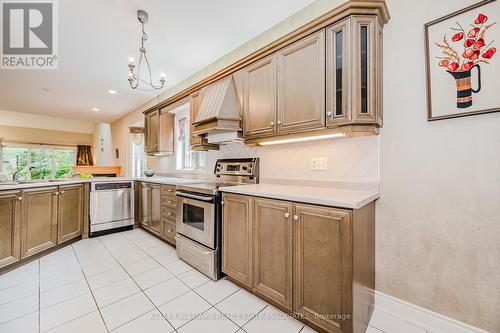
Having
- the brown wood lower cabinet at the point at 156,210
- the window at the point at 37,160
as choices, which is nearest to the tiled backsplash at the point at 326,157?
the brown wood lower cabinet at the point at 156,210

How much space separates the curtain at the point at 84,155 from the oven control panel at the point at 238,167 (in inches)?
256

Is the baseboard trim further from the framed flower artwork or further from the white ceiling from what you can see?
the white ceiling

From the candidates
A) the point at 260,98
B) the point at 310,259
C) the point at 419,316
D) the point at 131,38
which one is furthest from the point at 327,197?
the point at 131,38

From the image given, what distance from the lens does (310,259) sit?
1.44 metres

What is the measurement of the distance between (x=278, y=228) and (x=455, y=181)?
124 centimetres

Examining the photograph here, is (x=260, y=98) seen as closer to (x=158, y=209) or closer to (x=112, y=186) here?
(x=158, y=209)

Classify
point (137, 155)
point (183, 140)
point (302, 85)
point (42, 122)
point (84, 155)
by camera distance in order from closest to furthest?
1. point (302, 85)
2. point (183, 140)
3. point (137, 155)
4. point (42, 122)
5. point (84, 155)

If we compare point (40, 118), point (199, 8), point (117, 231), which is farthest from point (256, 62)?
point (40, 118)

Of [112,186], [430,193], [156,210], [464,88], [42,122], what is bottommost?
[156,210]

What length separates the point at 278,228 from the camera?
1.62 m

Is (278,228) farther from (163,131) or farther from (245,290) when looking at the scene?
(163,131)

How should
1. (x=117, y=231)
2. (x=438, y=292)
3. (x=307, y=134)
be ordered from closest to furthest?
(x=438, y=292), (x=307, y=134), (x=117, y=231)

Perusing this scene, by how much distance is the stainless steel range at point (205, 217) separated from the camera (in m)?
A: 2.12

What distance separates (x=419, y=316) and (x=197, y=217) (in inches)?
81.5
